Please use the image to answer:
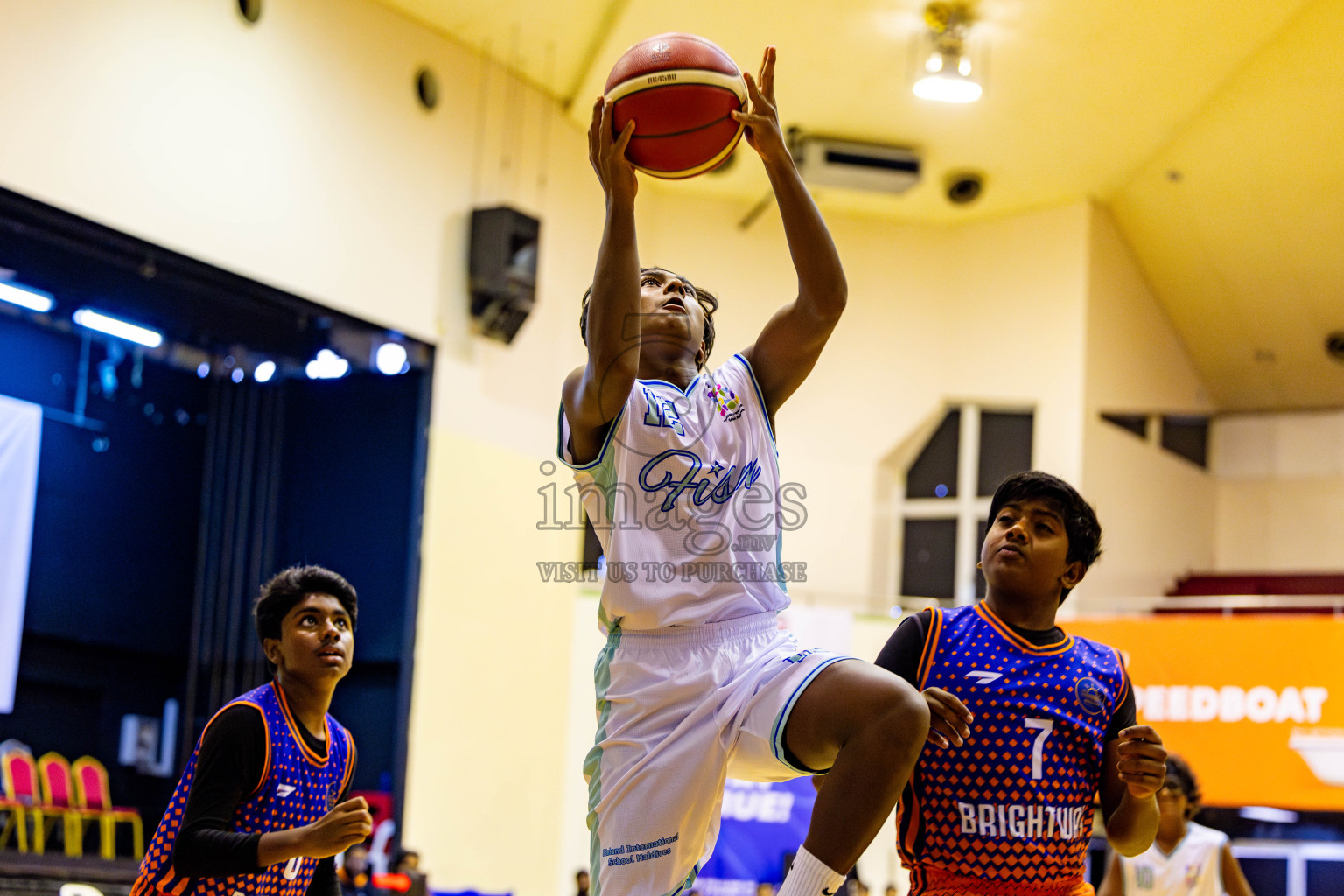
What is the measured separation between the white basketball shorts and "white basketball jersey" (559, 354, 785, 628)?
0.28 ft

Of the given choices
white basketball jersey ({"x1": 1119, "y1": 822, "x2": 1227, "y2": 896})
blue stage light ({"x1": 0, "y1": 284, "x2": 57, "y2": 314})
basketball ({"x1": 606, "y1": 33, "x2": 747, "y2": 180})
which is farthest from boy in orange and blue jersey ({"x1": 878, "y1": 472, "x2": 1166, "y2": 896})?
blue stage light ({"x1": 0, "y1": 284, "x2": 57, "y2": 314})

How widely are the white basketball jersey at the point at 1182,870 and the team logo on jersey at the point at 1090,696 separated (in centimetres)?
276

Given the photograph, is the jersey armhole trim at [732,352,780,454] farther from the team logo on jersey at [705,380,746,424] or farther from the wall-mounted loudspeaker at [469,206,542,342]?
the wall-mounted loudspeaker at [469,206,542,342]

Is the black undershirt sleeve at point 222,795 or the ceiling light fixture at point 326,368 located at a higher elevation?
the ceiling light fixture at point 326,368

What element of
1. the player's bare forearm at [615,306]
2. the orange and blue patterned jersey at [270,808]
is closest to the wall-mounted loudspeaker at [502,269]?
the orange and blue patterned jersey at [270,808]

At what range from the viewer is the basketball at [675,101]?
3277mm

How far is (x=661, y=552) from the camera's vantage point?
3213mm

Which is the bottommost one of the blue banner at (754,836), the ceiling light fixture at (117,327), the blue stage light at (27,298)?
the blue banner at (754,836)

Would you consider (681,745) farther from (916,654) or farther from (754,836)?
(754,836)

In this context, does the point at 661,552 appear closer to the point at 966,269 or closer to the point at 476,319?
the point at 476,319

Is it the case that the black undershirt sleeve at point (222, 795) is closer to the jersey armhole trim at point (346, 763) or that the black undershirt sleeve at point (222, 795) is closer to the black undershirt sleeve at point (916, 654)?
the jersey armhole trim at point (346, 763)

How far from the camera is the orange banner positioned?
10.2 metres

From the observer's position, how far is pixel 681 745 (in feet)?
10.0

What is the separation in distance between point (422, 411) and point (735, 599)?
8.78 meters
